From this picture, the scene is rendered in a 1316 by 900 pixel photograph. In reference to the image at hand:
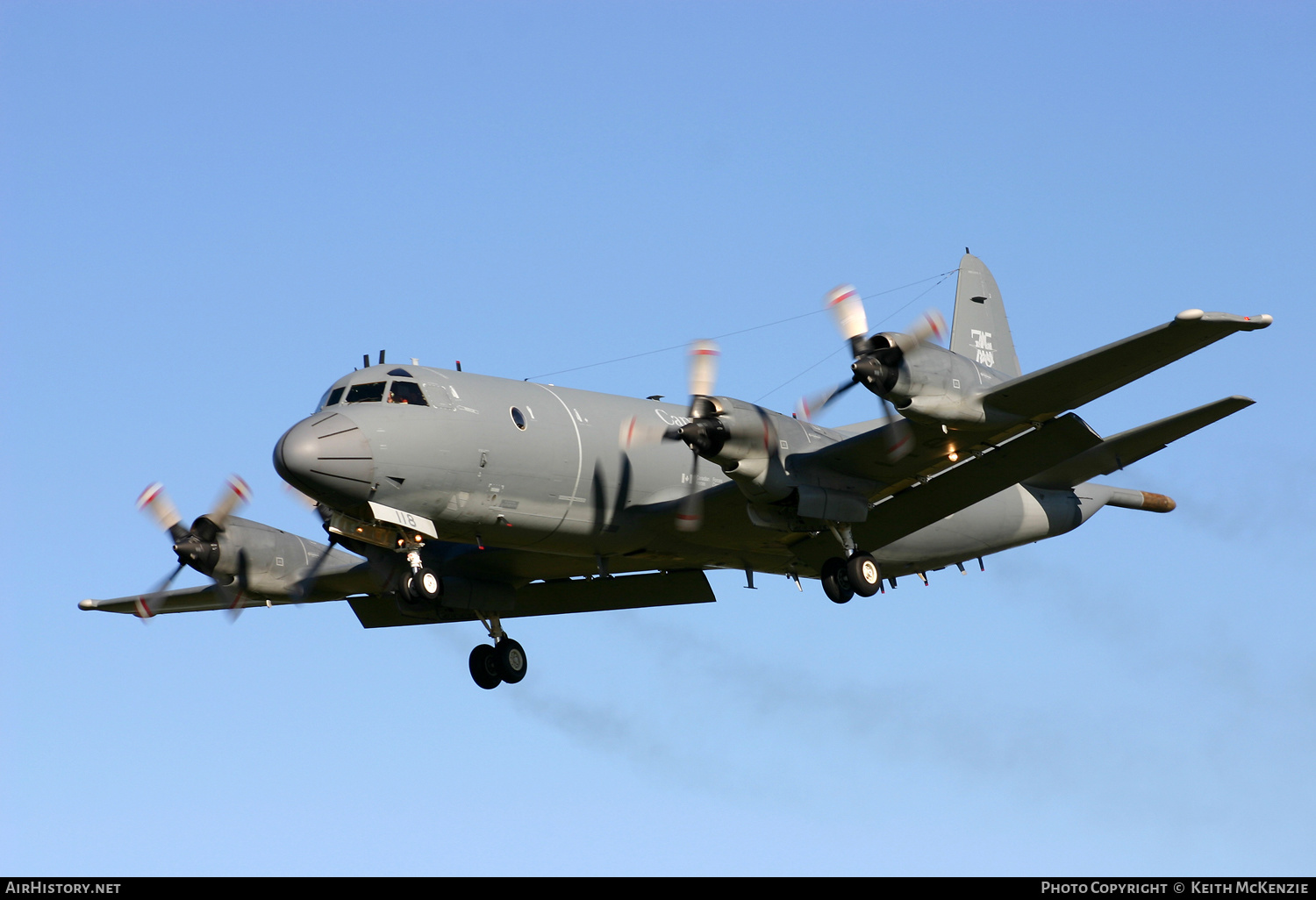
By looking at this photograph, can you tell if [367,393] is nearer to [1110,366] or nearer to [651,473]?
[651,473]

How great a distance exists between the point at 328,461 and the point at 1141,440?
11454 mm

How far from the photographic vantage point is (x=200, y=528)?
2269 centimetres

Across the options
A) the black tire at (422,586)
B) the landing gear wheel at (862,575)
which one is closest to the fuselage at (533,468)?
the black tire at (422,586)

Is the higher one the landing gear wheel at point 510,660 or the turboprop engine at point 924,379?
the turboprop engine at point 924,379

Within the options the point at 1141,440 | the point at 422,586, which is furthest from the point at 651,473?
the point at 1141,440

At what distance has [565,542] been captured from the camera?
20.4 m

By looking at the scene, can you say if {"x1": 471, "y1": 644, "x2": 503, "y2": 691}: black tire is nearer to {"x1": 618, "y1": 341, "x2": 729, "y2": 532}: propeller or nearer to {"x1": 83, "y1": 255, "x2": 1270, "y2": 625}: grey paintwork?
{"x1": 83, "y1": 255, "x2": 1270, "y2": 625}: grey paintwork

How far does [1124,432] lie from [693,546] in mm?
6448

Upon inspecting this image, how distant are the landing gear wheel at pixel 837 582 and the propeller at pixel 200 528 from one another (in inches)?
360

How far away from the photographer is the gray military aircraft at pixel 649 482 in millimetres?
18656

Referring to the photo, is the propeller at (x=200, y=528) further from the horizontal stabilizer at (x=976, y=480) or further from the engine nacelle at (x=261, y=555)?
the horizontal stabilizer at (x=976, y=480)

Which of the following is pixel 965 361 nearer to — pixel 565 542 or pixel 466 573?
pixel 565 542

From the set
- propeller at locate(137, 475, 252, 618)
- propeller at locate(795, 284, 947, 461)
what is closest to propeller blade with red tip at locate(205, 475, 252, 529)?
propeller at locate(137, 475, 252, 618)
